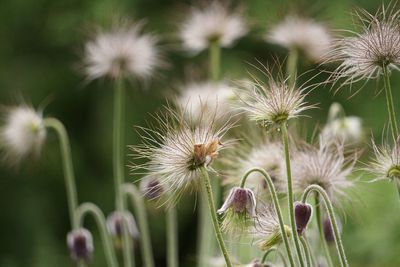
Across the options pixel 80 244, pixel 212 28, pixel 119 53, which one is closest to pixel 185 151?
pixel 80 244

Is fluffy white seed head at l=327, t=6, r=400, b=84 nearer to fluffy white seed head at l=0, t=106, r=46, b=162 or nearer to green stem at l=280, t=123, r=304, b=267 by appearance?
green stem at l=280, t=123, r=304, b=267

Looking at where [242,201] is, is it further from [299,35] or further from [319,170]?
[299,35]

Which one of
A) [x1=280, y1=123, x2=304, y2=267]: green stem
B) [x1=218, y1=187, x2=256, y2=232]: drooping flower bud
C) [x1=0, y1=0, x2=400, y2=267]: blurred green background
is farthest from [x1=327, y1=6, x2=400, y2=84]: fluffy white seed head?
[x1=0, y1=0, x2=400, y2=267]: blurred green background

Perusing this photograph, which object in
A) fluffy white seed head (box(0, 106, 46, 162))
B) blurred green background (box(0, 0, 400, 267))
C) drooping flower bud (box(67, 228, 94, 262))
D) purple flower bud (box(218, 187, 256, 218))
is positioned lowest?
purple flower bud (box(218, 187, 256, 218))

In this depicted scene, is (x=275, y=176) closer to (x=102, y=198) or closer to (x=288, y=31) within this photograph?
(x=288, y=31)

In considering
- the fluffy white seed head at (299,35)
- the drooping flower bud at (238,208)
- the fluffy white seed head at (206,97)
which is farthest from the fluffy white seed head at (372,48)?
the fluffy white seed head at (299,35)
